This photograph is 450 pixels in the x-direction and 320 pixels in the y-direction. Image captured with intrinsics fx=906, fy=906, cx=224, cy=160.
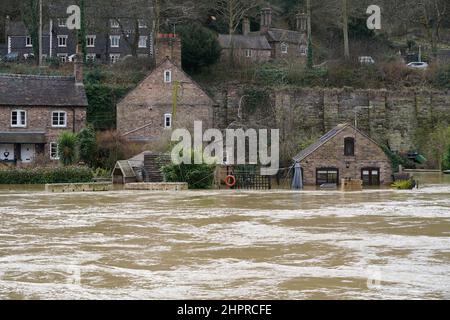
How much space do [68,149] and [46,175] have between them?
4132 mm

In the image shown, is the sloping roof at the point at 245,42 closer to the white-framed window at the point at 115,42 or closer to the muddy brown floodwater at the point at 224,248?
the white-framed window at the point at 115,42

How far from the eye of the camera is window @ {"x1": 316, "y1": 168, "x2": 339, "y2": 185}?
4741 cm

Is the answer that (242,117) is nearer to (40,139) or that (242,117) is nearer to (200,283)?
(40,139)

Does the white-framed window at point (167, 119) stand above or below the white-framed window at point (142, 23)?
below

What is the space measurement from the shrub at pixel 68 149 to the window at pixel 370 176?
15.8 metres

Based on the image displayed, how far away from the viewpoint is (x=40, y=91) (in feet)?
181

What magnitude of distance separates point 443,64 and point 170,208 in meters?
38.1

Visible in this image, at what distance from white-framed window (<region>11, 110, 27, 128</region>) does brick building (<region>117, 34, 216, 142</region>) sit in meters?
5.85

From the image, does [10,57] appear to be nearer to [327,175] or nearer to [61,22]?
[61,22]

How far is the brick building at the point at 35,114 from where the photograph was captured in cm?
5328

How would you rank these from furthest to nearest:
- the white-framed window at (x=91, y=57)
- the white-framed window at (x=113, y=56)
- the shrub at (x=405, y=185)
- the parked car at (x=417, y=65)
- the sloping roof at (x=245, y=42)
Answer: the white-framed window at (x=113, y=56) → the sloping roof at (x=245, y=42) → the parked car at (x=417, y=65) → the white-framed window at (x=91, y=57) → the shrub at (x=405, y=185)

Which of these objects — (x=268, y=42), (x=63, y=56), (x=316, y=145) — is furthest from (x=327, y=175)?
(x=63, y=56)

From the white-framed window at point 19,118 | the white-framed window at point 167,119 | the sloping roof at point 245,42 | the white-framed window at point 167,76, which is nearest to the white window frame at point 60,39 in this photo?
the sloping roof at point 245,42
